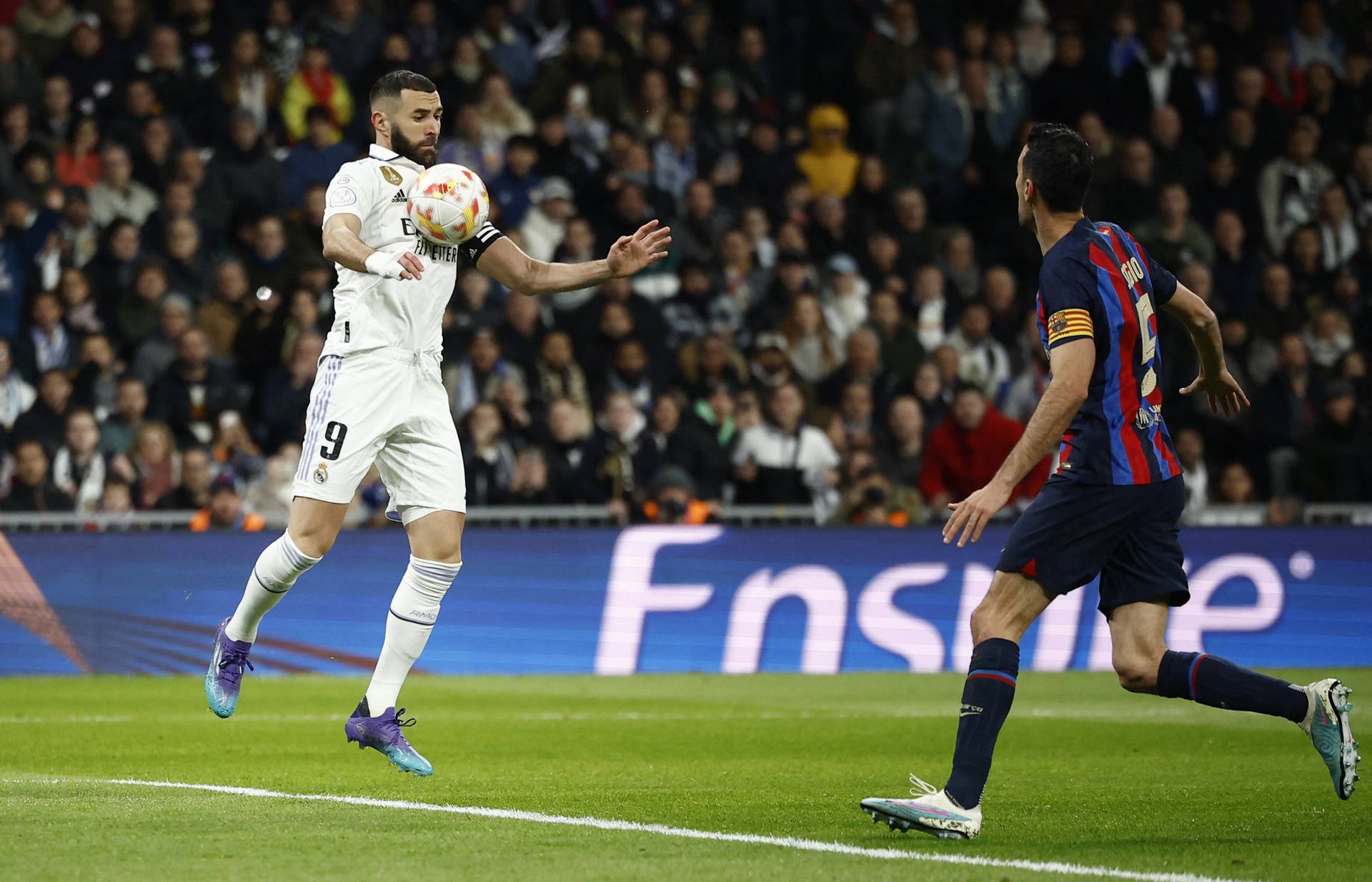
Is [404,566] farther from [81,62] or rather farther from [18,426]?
[81,62]

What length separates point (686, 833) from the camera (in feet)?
20.3

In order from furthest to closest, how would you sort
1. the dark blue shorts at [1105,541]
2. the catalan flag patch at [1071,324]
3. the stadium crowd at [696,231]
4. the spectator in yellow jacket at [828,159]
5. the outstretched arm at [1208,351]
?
the spectator in yellow jacket at [828,159], the stadium crowd at [696,231], the outstretched arm at [1208,351], the dark blue shorts at [1105,541], the catalan flag patch at [1071,324]

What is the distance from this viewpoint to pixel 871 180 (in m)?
18.8

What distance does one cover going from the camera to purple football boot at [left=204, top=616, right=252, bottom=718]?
7.73m

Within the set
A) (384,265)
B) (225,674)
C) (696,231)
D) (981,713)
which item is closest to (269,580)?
(225,674)

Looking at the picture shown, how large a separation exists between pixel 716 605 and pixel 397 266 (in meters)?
7.89

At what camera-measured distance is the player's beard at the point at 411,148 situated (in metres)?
7.84

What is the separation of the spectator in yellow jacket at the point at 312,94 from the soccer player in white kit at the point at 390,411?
10.2 metres

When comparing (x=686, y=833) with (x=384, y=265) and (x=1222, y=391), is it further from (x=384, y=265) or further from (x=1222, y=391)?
(x=1222, y=391)

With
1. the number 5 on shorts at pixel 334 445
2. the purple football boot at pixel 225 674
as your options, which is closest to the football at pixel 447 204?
the number 5 on shorts at pixel 334 445

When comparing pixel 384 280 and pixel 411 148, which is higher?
pixel 411 148

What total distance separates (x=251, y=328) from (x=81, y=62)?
12.3 feet

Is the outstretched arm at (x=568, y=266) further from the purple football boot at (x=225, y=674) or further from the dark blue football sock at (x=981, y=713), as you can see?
the dark blue football sock at (x=981, y=713)

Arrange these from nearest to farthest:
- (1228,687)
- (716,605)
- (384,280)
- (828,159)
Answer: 1. (1228,687)
2. (384,280)
3. (716,605)
4. (828,159)
